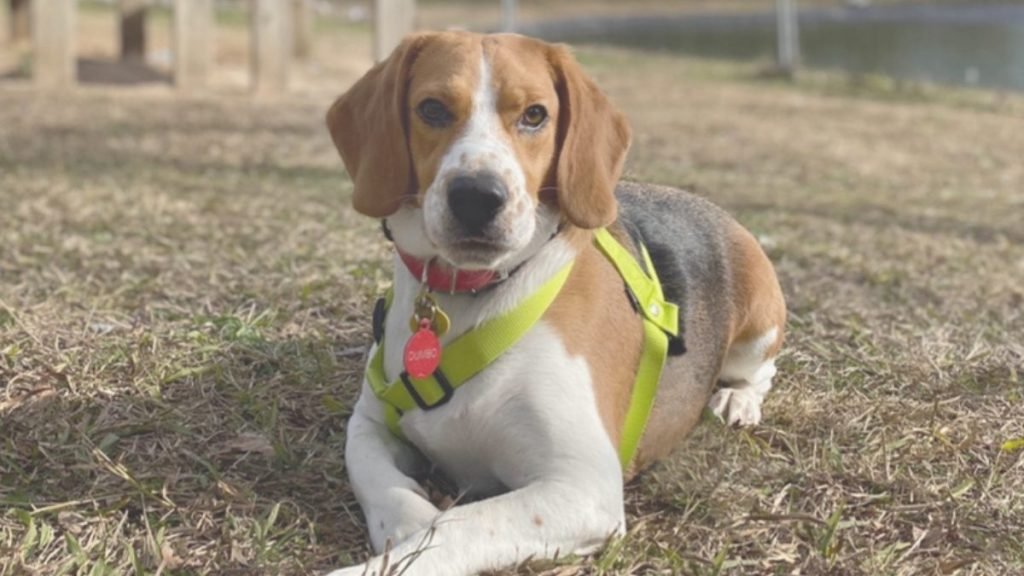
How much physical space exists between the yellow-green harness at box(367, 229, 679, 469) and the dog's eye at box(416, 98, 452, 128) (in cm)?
51

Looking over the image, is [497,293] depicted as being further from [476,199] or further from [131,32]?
[131,32]

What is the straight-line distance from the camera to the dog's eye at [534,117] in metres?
3.38

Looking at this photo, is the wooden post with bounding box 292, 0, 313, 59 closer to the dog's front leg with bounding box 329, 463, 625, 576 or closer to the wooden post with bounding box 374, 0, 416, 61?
the wooden post with bounding box 374, 0, 416, 61

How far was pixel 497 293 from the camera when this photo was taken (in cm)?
345

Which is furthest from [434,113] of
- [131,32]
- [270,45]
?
[131,32]

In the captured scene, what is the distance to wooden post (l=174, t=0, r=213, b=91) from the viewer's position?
1231cm

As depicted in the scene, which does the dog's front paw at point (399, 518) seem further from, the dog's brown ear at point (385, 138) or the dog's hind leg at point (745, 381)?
the dog's hind leg at point (745, 381)

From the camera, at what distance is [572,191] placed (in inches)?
136

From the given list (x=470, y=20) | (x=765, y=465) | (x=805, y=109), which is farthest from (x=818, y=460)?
(x=470, y=20)

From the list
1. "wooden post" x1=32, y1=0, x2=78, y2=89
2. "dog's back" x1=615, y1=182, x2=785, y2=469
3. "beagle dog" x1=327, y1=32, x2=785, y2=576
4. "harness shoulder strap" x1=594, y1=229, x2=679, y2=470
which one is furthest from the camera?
"wooden post" x1=32, y1=0, x2=78, y2=89

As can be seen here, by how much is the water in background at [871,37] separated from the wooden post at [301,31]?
8377 millimetres

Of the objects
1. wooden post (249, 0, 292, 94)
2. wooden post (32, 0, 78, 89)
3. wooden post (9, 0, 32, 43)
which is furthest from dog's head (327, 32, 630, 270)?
wooden post (9, 0, 32, 43)

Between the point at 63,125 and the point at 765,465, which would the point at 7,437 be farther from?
the point at 63,125

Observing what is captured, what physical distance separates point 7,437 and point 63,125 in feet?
23.2
